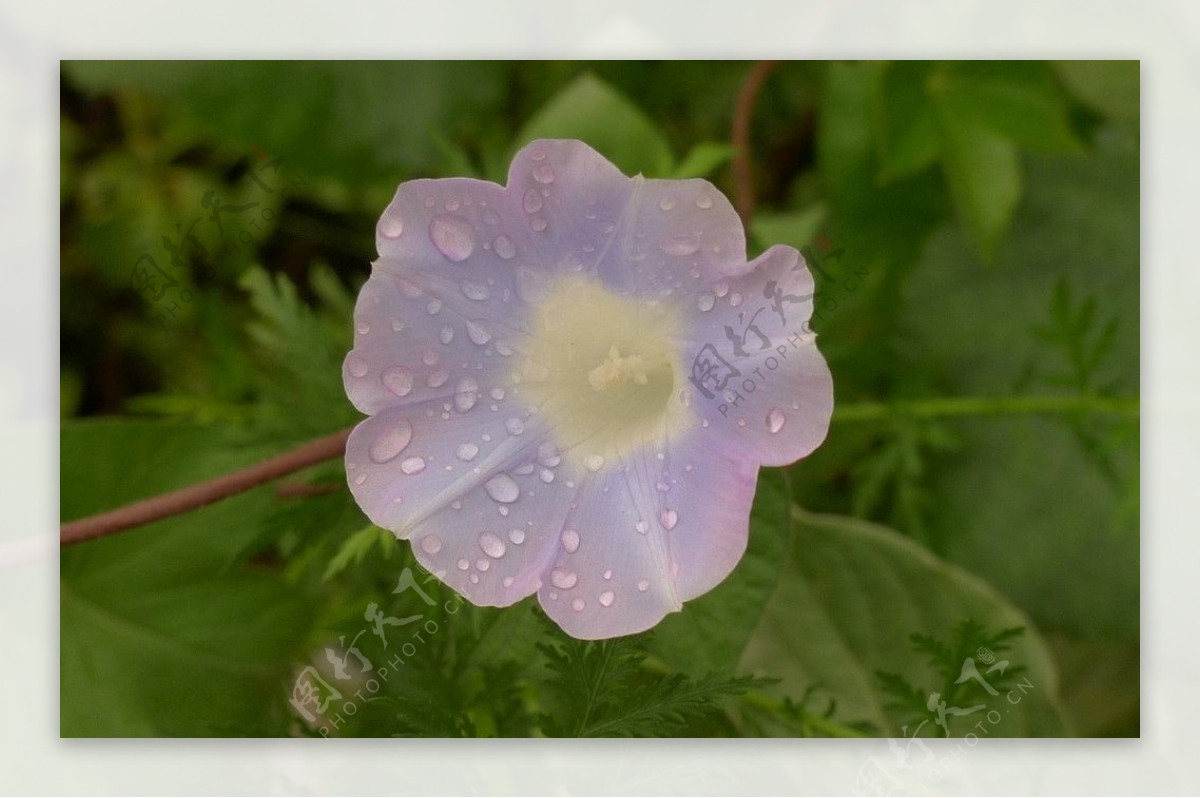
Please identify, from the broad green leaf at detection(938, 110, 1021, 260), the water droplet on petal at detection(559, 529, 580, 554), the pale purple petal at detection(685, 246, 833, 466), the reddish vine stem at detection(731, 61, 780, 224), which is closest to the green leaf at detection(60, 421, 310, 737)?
the water droplet on petal at detection(559, 529, 580, 554)

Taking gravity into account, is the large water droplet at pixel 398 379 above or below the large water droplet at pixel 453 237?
below

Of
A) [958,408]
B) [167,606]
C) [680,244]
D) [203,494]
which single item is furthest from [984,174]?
[167,606]

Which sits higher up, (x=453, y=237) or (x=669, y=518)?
(x=453, y=237)

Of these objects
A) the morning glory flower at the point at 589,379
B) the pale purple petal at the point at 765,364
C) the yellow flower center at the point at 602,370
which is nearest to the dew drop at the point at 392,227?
the morning glory flower at the point at 589,379

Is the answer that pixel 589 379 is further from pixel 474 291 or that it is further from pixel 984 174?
pixel 984 174

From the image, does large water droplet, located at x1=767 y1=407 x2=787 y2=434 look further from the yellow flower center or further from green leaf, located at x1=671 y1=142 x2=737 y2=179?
green leaf, located at x1=671 y1=142 x2=737 y2=179

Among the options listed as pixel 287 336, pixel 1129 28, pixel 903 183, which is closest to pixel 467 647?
pixel 287 336

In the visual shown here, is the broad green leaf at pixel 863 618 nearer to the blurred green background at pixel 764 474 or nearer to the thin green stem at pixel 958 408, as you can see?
the blurred green background at pixel 764 474
